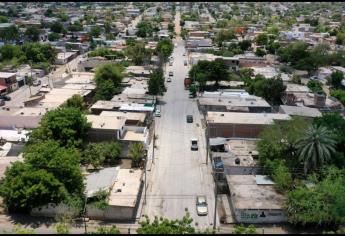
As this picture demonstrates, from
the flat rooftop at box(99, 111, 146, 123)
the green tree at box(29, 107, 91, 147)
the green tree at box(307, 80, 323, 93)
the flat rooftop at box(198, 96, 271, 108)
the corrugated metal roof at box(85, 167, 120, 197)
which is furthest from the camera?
the green tree at box(307, 80, 323, 93)

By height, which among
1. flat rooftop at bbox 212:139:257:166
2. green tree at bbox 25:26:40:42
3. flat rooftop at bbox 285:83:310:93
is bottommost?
flat rooftop at bbox 212:139:257:166

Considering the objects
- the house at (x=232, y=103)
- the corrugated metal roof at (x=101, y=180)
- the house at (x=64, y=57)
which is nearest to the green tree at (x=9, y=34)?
the house at (x=64, y=57)

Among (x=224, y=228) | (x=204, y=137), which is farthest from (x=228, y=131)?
(x=224, y=228)

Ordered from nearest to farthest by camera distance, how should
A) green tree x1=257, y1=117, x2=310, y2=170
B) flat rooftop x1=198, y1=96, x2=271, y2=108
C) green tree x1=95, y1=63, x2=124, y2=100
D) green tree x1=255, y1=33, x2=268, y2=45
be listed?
green tree x1=257, y1=117, x2=310, y2=170
flat rooftop x1=198, y1=96, x2=271, y2=108
green tree x1=95, y1=63, x2=124, y2=100
green tree x1=255, y1=33, x2=268, y2=45

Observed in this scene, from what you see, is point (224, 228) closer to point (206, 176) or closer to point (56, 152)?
point (206, 176)

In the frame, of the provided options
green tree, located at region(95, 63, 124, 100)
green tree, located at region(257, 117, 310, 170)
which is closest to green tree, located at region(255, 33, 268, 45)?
green tree, located at region(95, 63, 124, 100)

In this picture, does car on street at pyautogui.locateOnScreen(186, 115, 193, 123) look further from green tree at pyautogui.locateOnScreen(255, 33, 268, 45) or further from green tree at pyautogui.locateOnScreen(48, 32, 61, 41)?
green tree at pyautogui.locateOnScreen(48, 32, 61, 41)

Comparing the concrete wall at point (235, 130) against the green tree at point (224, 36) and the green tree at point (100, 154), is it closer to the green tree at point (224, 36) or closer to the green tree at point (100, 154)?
the green tree at point (100, 154)
